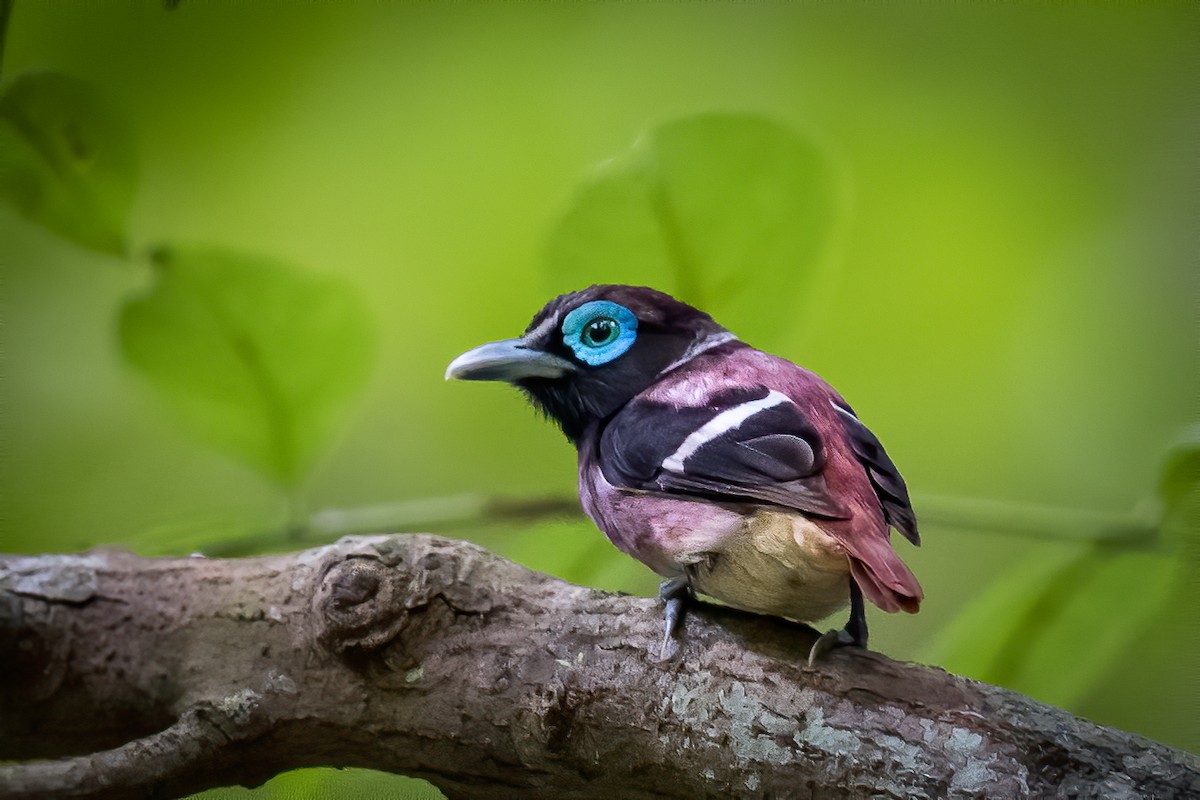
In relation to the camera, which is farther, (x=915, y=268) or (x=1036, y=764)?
(x=915, y=268)

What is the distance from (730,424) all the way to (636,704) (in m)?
0.25

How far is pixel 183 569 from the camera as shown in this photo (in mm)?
930

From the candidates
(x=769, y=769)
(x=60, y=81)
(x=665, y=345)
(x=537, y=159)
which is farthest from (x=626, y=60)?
(x=769, y=769)

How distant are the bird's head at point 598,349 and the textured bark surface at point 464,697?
0.60ft

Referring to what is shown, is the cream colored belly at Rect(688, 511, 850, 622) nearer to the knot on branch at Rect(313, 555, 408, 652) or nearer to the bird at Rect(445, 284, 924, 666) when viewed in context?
the bird at Rect(445, 284, 924, 666)

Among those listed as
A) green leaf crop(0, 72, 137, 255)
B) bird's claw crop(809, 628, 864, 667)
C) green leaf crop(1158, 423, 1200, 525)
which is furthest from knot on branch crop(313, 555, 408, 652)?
green leaf crop(1158, 423, 1200, 525)

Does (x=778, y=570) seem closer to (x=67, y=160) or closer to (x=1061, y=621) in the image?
(x=1061, y=621)

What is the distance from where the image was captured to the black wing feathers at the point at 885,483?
840 mm

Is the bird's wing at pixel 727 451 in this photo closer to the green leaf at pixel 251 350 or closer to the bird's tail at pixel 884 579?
the bird's tail at pixel 884 579

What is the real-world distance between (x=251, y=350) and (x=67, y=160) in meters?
0.34

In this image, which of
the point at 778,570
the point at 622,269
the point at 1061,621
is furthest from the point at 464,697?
the point at 1061,621

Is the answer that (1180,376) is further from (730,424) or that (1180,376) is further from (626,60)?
(626,60)

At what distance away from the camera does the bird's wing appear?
2.53 feet

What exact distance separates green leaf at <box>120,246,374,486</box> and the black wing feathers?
0.63 m
